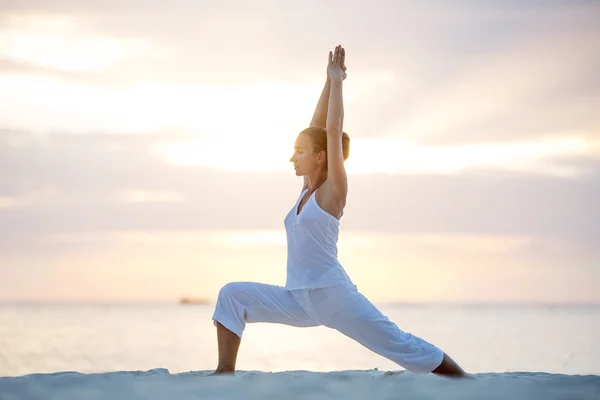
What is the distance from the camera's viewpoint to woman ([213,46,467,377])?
525cm

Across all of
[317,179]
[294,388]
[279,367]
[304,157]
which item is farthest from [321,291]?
[279,367]

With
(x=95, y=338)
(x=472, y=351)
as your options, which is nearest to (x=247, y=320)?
(x=472, y=351)

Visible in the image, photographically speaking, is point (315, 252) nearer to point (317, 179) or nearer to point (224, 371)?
point (317, 179)

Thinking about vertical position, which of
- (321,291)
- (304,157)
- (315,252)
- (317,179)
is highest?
(304,157)

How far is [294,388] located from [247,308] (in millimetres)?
1277

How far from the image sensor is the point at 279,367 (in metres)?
12.5

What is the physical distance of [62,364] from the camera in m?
13.0

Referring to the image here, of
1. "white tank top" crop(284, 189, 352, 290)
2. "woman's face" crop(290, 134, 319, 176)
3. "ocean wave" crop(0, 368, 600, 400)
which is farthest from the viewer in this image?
"woman's face" crop(290, 134, 319, 176)

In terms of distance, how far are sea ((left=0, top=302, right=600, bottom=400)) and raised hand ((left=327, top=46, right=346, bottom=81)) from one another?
1.86 metres

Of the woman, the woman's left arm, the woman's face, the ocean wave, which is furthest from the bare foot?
the woman's face

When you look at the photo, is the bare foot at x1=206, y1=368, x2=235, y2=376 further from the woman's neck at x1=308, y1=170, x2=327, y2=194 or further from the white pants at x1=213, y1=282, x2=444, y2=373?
the woman's neck at x1=308, y1=170, x2=327, y2=194

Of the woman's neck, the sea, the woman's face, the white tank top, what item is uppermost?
the woman's face

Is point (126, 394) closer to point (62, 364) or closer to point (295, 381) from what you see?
point (295, 381)

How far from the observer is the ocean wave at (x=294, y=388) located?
163 inches
